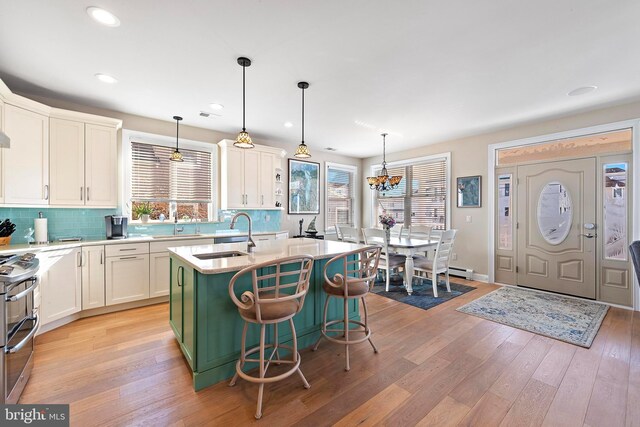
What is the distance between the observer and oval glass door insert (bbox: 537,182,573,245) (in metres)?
4.11

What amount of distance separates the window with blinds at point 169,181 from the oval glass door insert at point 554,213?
547 centimetres

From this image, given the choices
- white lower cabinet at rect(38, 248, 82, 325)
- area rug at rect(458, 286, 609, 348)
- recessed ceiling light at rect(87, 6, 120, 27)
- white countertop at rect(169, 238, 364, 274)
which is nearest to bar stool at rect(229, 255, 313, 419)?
white countertop at rect(169, 238, 364, 274)

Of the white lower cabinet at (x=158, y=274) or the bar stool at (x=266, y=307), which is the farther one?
the white lower cabinet at (x=158, y=274)

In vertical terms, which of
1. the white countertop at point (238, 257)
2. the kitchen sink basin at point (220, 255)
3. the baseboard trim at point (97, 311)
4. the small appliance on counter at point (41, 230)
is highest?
the small appliance on counter at point (41, 230)

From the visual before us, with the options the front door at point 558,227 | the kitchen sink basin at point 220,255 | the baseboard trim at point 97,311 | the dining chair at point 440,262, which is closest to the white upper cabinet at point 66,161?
the baseboard trim at point 97,311

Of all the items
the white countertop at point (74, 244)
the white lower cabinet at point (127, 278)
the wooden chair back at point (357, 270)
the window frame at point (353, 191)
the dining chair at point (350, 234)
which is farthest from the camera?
the window frame at point (353, 191)

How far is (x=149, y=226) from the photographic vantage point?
411 cm

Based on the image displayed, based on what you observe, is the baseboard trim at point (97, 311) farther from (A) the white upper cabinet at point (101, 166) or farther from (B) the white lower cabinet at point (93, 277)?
(A) the white upper cabinet at point (101, 166)

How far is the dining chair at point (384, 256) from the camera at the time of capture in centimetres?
441

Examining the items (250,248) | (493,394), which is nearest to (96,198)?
(250,248)

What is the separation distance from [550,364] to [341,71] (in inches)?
128

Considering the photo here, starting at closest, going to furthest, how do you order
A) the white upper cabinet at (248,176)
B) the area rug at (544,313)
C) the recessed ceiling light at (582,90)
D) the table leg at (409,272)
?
1. the area rug at (544,313)
2. the recessed ceiling light at (582,90)
3. the table leg at (409,272)
4. the white upper cabinet at (248,176)

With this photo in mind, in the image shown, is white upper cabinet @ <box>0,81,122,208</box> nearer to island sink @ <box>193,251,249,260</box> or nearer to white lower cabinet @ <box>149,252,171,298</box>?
white lower cabinet @ <box>149,252,171,298</box>

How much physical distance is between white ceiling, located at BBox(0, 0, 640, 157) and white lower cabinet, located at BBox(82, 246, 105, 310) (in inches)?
75.5
